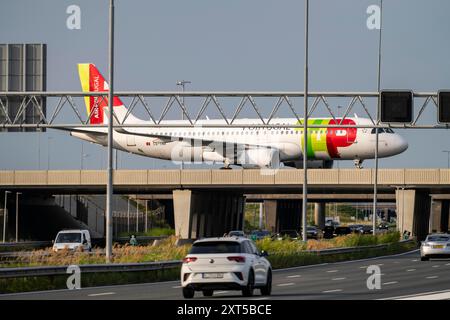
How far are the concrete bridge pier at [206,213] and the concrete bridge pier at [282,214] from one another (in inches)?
817

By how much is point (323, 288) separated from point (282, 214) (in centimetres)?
10068

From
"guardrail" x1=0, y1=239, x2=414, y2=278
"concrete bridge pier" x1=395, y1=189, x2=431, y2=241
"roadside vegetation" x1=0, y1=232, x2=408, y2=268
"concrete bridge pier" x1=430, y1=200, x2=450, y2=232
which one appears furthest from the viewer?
"concrete bridge pier" x1=430, y1=200, x2=450, y2=232

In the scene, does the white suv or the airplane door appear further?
the airplane door

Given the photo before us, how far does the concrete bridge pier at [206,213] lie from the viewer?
303ft

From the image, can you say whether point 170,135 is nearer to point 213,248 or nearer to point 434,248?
point 434,248

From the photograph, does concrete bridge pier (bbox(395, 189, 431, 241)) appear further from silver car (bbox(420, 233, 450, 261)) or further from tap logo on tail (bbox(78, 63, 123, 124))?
silver car (bbox(420, 233, 450, 261))

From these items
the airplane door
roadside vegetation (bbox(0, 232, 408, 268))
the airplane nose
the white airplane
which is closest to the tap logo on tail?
the white airplane

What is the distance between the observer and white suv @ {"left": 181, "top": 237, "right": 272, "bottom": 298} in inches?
1129

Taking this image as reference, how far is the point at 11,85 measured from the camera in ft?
205

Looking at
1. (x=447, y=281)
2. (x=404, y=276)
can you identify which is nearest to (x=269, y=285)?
(x=447, y=281)

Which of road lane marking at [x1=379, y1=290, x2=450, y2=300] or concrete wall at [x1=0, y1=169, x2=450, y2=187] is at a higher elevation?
concrete wall at [x1=0, y1=169, x2=450, y2=187]

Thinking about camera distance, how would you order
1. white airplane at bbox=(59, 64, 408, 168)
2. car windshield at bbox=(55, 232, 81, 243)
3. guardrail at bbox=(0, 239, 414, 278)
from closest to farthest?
guardrail at bbox=(0, 239, 414, 278) < car windshield at bbox=(55, 232, 81, 243) < white airplane at bbox=(59, 64, 408, 168)

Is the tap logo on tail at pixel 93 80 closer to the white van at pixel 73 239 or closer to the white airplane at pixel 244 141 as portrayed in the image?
the white airplane at pixel 244 141
